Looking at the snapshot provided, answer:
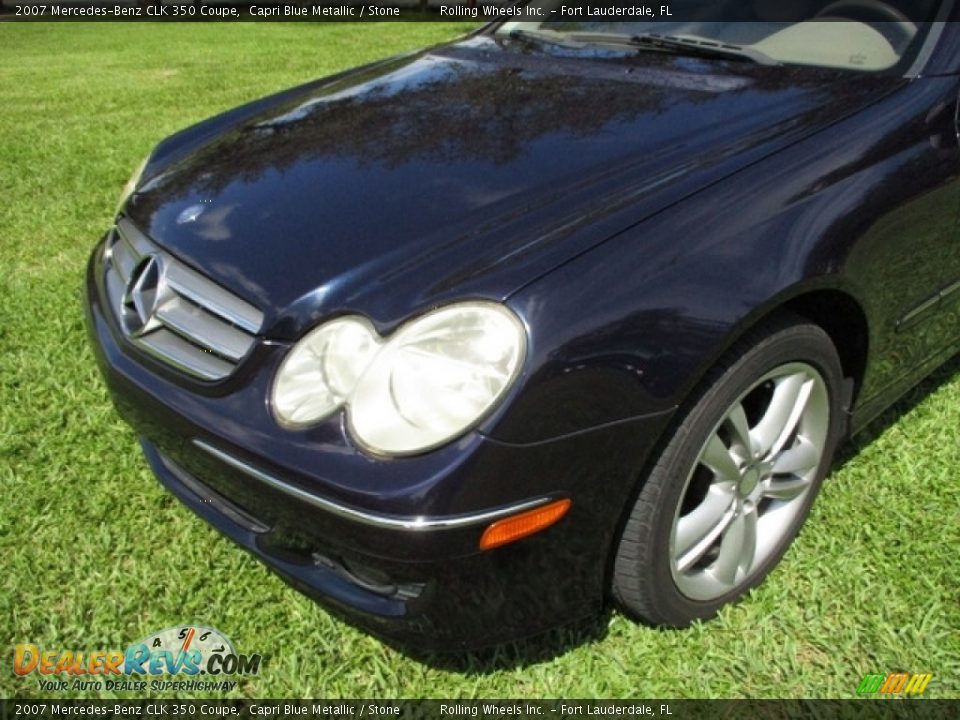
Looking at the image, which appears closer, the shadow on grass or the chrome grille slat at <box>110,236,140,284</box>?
the shadow on grass

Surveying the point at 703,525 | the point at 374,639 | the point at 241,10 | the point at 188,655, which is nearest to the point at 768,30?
the point at 703,525

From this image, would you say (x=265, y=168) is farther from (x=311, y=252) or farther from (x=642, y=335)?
(x=642, y=335)

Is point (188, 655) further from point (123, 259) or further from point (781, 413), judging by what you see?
point (781, 413)

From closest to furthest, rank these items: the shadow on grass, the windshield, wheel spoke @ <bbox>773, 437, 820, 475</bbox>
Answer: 1. the shadow on grass
2. wheel spoke @ <bbox>773, 437, 820, 475</bbox>
3. the windshield

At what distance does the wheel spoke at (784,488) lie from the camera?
6.89 feet

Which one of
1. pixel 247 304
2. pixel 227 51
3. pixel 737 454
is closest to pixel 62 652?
pixel 247 304

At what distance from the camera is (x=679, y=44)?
8.41 ft

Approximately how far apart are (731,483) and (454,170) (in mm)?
937

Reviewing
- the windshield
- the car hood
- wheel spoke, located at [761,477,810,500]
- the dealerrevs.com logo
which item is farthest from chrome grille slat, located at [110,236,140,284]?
wheel spoke, located at [761,477,810,500]

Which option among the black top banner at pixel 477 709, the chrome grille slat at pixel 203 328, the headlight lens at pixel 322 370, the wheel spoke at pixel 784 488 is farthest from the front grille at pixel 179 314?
the wheel spoke at pixel 784 488

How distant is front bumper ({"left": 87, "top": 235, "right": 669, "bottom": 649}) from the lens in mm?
1510

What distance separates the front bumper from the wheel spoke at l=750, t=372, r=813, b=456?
46cm

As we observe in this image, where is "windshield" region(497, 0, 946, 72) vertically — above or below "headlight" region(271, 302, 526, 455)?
above

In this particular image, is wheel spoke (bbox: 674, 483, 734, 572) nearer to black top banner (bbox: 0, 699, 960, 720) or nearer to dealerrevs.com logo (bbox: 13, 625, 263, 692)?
black top banner (bbox: 0, 699, 960, 720)
